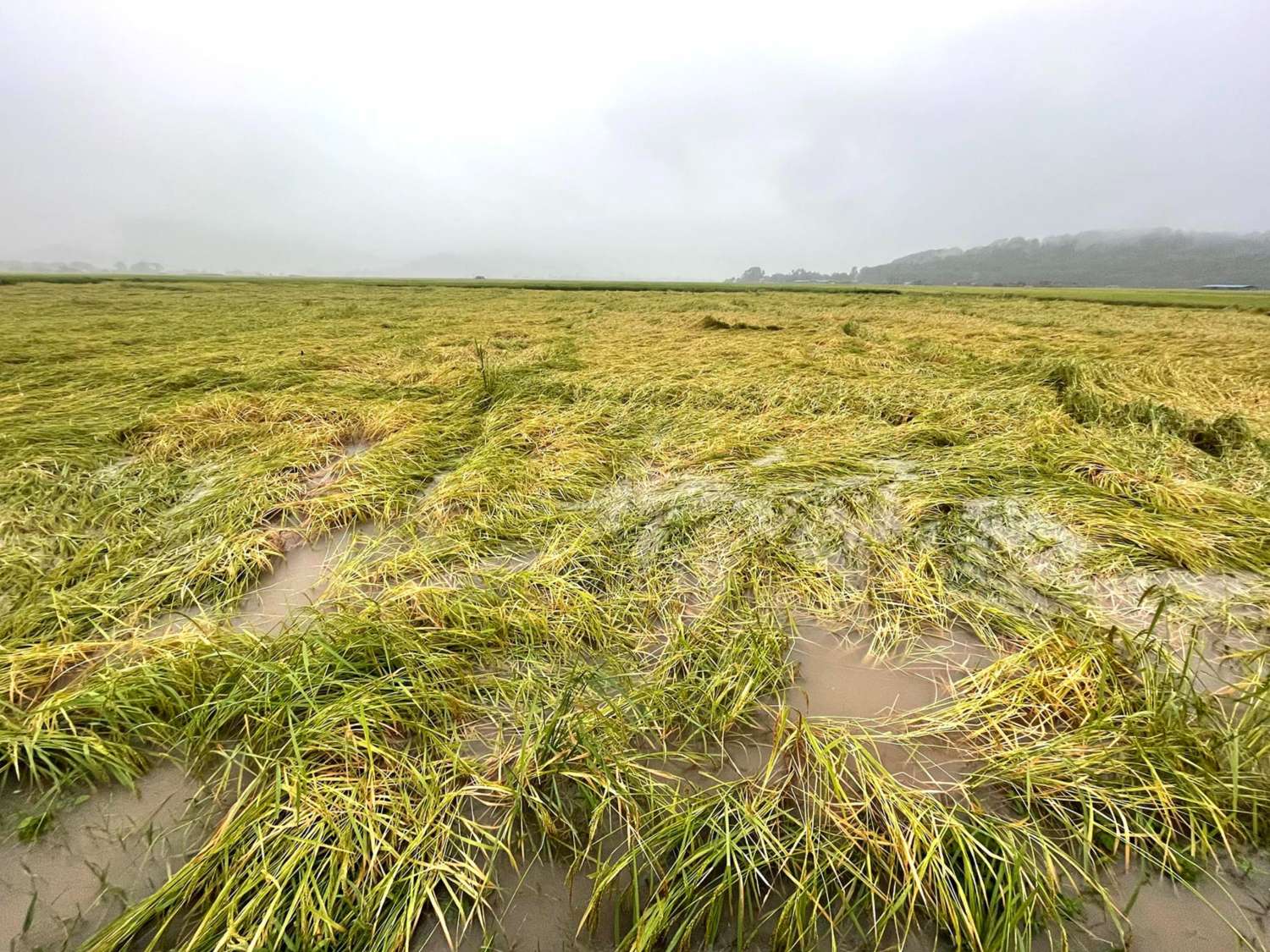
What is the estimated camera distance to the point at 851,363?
7.16 m

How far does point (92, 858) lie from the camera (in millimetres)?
1183

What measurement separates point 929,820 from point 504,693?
4.45ft

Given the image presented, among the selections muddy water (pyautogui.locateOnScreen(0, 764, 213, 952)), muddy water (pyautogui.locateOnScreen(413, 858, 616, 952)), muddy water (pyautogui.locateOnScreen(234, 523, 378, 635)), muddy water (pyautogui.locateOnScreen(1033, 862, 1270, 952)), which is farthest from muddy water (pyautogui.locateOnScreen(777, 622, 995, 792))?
muddy water (pyautogui.locateOnScreen(234, 523, 378, 635))

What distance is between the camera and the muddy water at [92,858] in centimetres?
108

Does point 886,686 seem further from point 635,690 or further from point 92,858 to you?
point 92,858

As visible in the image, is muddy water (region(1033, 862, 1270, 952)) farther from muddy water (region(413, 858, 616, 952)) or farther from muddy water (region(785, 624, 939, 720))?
muddy water (region(413, 858, 616, 952))

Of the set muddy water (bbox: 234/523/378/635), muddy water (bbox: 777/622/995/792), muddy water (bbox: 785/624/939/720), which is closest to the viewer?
muddy water (bbox: 777/622/995/792)

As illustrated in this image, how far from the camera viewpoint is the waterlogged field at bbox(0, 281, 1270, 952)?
1.12m

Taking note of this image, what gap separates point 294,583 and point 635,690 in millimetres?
1901

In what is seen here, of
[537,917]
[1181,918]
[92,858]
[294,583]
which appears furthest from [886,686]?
[294,583]

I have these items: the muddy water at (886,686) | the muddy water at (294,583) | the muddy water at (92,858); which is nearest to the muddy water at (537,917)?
the muddy water at (886,686)

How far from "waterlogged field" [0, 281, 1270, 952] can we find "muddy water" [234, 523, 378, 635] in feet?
0.08

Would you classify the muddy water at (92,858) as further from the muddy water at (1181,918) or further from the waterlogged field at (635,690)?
the muddy water at (1181,918)

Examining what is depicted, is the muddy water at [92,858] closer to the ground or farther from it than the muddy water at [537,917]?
farther from it
